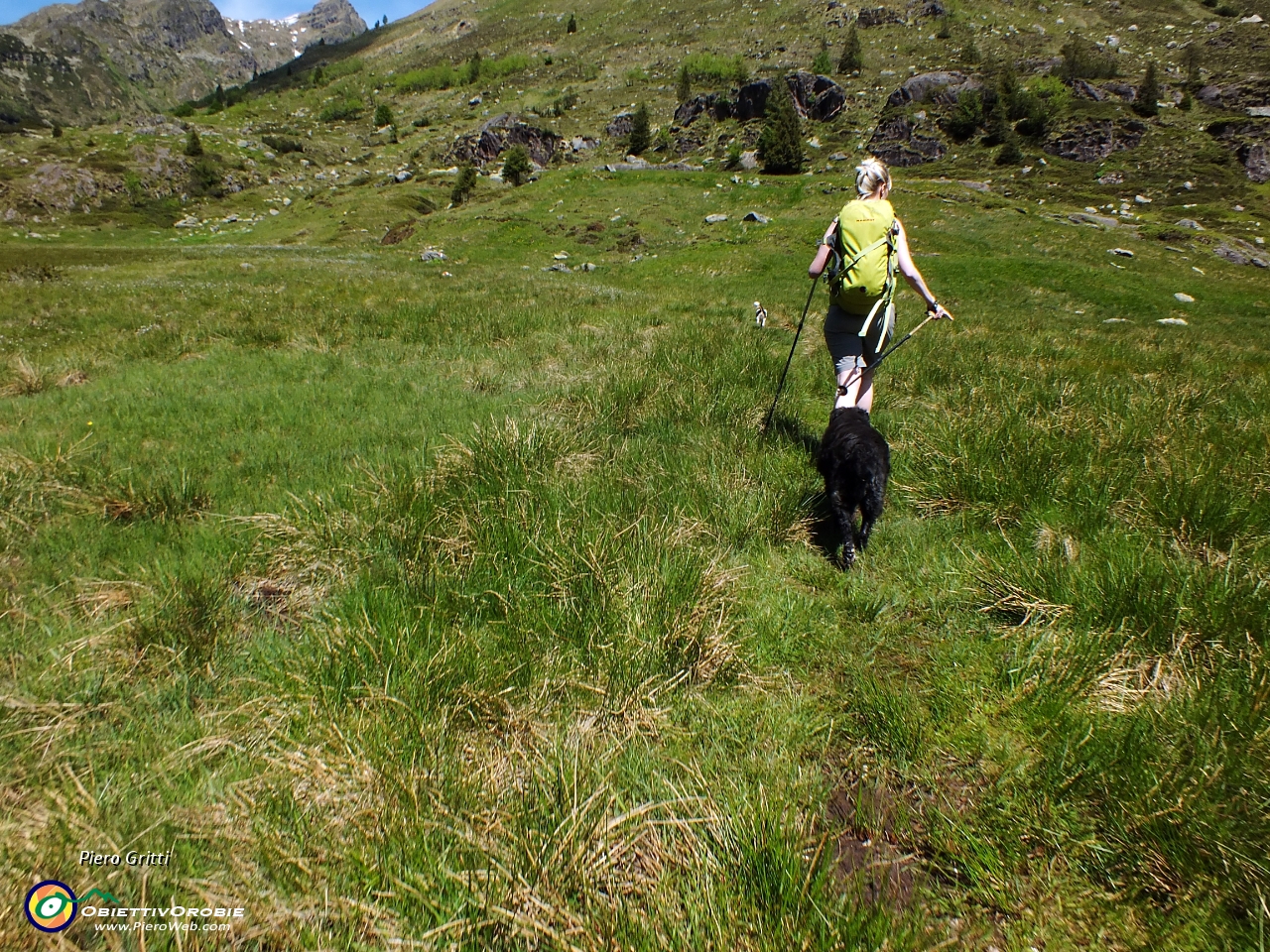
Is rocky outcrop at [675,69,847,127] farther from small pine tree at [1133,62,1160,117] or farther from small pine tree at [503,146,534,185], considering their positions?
small pine tree at [503,146,534,185]

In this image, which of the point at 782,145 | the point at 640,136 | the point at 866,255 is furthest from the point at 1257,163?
the point at 866,255

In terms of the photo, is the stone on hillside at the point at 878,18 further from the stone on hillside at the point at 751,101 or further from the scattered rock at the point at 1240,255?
the scattered rock at the point at 1240,255

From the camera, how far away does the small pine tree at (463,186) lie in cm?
4344

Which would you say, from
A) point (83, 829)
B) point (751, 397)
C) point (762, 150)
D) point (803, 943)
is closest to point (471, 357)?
point (751, 397)

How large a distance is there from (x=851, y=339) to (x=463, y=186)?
154 ft

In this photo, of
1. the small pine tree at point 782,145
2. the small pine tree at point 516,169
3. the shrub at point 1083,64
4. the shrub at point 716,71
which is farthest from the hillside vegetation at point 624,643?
the shrub at point 716,71

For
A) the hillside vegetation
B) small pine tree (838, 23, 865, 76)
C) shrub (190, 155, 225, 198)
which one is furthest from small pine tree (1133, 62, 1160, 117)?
shrub (190, 155, 225, 198)

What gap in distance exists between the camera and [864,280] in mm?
4930

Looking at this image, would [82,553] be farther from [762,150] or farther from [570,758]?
[762,150]

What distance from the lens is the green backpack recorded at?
16.0 feet

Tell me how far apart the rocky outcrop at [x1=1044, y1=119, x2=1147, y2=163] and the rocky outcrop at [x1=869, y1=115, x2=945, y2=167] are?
34.8 feet

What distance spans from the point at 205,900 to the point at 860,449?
3905 millimetres

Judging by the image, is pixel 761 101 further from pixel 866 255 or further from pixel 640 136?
pixel 866 255

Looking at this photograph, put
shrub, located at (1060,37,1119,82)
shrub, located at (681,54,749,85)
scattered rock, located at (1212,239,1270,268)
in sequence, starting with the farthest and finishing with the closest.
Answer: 1. shrub, located at (681,54,749,85)
2. shrub, located at (1060,37,1119,82)
3. scattered rock, located at (1212,239,1270,268)
